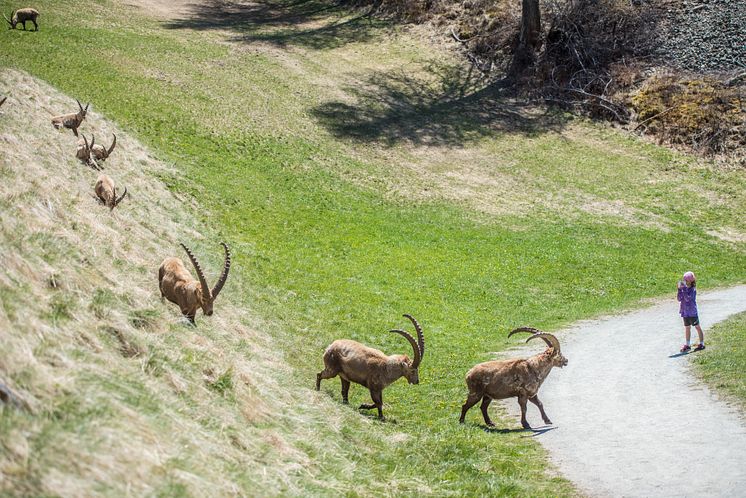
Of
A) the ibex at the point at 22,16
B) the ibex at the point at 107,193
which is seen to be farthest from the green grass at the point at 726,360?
the ibex at the point at 22,16

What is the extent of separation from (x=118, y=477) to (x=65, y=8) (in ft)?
178

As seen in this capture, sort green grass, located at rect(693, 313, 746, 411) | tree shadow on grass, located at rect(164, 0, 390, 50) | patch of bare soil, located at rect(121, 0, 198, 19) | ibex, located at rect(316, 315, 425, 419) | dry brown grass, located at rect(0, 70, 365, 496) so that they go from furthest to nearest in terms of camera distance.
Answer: patch of bare soil, located at rect(121, 0, 198, 19), tree shadow on grass, located at rect(164, 0, 390, 50), green grass, located at rect(693, 313, 746, 411), ibex, located at rect(316, 315, 425, 419), dry brown grass, located at rect(0, 70, 365, 496)

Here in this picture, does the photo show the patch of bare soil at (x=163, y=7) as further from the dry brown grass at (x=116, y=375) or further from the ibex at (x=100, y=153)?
the dry brown grass at (x=116, y=375)

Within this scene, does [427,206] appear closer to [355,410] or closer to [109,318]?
[355,410]

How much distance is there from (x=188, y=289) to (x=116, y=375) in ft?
19.8

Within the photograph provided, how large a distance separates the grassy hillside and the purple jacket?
524 centimetres

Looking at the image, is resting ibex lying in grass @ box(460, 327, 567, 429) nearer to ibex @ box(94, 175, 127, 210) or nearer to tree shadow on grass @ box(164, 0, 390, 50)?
ibex @ box(94, 175, 127, 210)

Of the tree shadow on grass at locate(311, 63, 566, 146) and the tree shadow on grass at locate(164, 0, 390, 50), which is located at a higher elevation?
the tree shadow on grass at locate(164, 0, 390, 50)

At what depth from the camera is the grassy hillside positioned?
40.6ft

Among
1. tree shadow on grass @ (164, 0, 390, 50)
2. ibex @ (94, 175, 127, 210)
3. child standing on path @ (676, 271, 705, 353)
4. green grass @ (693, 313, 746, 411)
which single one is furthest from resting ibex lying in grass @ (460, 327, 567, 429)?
tree shadow on grass @ (164, 0, 390, 50)

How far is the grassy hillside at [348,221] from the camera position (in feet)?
40.6

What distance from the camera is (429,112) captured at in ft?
167

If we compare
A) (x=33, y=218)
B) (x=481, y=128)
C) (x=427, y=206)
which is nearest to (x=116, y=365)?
(x=33, y=218)

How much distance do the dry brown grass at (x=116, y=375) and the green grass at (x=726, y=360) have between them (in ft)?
29.7
